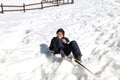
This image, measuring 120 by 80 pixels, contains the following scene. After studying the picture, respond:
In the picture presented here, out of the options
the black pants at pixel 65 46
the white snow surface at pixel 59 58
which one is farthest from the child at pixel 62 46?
the white snow surface at pixel 59 58

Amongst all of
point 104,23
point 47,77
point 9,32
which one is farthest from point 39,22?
point 47,77

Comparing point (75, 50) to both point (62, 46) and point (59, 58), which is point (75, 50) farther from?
point (59, 58)

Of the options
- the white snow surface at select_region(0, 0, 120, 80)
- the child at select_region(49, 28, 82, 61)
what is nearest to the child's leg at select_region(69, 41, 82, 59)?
the child at select_region(49, 28, 82, 61)

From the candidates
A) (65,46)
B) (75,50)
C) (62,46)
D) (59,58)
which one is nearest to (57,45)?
(62,46)

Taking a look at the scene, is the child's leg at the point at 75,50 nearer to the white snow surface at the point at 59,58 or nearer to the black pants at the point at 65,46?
the black pants at the point at 65,46

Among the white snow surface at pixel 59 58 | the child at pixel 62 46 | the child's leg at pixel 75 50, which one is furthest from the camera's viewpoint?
the child at pixel 62 46

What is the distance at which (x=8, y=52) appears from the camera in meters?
11.5

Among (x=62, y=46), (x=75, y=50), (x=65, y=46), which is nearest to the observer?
(x=75, y=50)

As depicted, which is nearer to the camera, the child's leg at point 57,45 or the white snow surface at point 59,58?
the white snow surface at point 59,58

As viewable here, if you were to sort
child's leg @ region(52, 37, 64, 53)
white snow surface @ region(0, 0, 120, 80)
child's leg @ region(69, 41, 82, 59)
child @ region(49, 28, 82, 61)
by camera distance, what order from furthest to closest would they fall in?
1. child's leg @ region(52, 37, 64, 53)
2. child @ region(49, 28, 82, 61)
3. child's leg @ region(69, 41, 82, 59)
4. white snow surface @ region(0, 0, 120, 80)

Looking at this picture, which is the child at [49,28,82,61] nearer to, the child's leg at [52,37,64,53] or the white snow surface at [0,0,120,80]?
the child's leg at [52,37,64,53]

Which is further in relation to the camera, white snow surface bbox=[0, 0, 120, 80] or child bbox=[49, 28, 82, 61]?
child bbox=[49, 28, 82, 61]

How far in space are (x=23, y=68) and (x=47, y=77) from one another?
3.65 ft

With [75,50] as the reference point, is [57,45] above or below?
above
